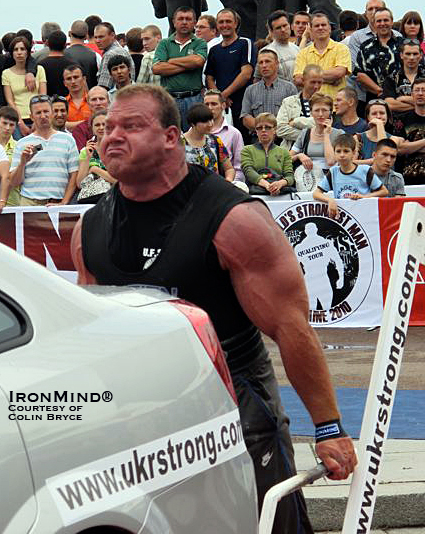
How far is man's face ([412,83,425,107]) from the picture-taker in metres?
13.8

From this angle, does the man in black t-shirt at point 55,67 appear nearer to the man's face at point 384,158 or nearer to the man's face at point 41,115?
the man's face at point 41,115

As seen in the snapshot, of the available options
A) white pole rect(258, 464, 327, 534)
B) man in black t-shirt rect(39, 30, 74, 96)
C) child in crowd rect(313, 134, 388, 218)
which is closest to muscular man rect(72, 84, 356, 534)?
white pole rect(258, 464, 327, 534)

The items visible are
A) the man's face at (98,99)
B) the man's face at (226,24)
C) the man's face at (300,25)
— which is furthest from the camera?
the man's face at (300,25)

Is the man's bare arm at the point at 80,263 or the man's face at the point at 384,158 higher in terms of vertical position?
the man's bare arm at the point at 80,263

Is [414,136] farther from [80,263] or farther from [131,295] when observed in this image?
[131,295]

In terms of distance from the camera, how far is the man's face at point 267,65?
14766 mm

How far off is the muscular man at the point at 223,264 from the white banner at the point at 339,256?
824 cm

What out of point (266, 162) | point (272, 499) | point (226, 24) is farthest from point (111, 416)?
point (226, 24)

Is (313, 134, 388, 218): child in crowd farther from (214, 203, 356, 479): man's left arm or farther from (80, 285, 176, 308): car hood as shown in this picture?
(80, 285, 176, 308): car hood

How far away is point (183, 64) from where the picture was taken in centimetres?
1543

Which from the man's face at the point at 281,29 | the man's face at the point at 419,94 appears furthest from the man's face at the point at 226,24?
the man's face at the point at 419,94

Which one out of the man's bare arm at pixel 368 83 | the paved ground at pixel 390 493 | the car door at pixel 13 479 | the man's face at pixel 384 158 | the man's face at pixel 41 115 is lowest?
the paved ground at pixel 390 493

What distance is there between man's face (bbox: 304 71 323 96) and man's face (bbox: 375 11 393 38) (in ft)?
3.49

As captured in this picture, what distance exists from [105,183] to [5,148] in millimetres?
1730
